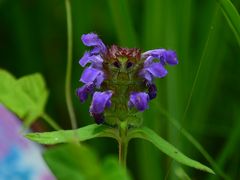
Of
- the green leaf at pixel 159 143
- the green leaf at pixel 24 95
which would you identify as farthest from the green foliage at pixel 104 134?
the green leaf at pixel 24 95

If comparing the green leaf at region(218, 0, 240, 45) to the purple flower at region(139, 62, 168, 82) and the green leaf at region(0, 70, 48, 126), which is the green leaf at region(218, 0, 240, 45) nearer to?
the purple flower at region(139, 62, 168, 82)

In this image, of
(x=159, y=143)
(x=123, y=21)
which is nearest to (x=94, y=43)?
(x=159, y=143)

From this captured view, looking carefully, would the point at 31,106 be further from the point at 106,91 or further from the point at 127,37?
the point at 127,37

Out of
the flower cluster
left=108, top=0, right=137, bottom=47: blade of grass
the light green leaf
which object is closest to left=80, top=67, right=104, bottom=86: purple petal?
the flower cluster

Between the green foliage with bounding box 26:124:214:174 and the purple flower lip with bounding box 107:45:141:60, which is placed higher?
the purple flower lip with bounding box 107:45:141:60

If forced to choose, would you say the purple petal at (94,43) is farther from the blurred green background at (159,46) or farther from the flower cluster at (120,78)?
the blurred green background at (159,46)

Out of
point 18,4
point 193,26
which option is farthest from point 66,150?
point 18,4

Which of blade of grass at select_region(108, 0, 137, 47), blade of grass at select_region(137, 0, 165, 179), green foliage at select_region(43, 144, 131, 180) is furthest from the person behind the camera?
blade of grass at select_region(137, 0, 165, 179)

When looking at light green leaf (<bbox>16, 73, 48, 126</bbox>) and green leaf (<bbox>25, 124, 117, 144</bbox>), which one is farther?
green leaf (<bbox>25, 124, 117, 144</bbox>)
